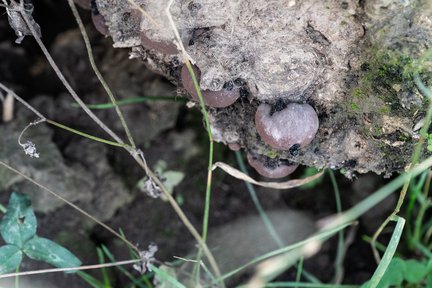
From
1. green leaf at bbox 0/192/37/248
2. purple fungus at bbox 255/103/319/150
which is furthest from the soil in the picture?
→ purple fungus at bbox 255/103/319/150

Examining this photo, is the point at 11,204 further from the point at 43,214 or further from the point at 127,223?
the point at 127,223

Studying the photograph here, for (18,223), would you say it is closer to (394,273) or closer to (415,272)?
(394,273)

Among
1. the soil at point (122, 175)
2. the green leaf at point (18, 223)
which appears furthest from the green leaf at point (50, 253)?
the soil at point (122, 175)

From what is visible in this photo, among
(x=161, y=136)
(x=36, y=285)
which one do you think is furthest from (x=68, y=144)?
(x=36, y=285)

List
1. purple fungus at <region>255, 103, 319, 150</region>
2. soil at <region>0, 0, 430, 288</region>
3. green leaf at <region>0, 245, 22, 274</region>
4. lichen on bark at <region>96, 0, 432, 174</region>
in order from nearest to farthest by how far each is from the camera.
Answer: lichen on bark at <region>96, 0, 432, 174</region>
purple fungus at <region>255, 103, 319, 150</region>
green leaf at <region>0, 245, 22, 274</region>
soil at <region>0, 0, 430, 288</region>

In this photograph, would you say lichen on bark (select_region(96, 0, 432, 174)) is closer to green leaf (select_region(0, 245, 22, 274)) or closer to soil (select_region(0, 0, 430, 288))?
soil (select_region(0, 0, 430, 288))

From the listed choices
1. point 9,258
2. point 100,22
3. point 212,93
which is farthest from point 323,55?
point 9,258
